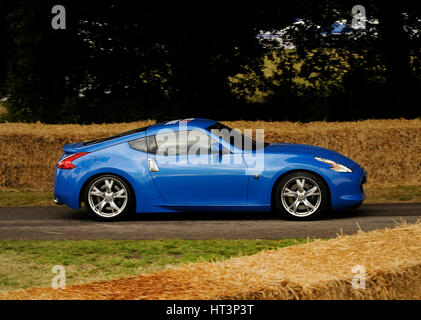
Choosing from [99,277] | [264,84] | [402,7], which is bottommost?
[99,277]

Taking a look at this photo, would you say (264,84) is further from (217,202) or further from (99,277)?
(99,277)

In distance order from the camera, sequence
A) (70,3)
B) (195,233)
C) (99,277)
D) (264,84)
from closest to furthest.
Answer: (99,277)
(195,233)
(70,3)
(264,84)

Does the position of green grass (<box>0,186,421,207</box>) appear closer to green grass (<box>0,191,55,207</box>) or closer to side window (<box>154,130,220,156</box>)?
green grass (<box>0,191,55,207</box>)

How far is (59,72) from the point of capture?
19.6m

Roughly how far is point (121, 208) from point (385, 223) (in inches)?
138

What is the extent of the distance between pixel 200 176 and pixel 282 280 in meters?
5.33

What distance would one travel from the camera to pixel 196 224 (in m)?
9.52

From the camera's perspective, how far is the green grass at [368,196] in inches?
460

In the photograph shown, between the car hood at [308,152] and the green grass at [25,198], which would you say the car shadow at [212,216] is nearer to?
the car hood at [308,152]

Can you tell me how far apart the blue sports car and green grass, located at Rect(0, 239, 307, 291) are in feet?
4.86

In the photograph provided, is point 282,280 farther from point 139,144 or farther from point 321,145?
point 321,145

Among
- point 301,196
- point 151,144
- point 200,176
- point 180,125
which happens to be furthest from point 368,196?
point 151,144

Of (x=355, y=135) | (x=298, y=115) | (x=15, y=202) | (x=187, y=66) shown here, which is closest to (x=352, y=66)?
(x=298, y=115)

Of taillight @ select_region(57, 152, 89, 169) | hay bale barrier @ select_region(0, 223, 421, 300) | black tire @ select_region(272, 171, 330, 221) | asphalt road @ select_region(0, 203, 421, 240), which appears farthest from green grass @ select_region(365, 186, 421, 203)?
hay bale barrier @ select_region(0, 223, 421, 300)
